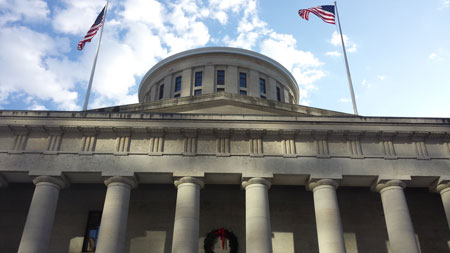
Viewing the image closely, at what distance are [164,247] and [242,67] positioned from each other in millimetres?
24634

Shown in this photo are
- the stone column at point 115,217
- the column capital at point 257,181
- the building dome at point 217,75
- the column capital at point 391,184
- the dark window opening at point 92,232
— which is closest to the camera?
the stone column at point 115,217

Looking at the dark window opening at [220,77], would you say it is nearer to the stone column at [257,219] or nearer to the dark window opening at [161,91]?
the dark window opening at [161,91]

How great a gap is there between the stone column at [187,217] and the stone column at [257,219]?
273 centimetres

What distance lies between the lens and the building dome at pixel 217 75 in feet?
142

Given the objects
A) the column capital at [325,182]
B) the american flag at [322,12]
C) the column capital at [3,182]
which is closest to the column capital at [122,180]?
the column capital at [3,182]

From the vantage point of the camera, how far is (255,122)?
2445 centimetres

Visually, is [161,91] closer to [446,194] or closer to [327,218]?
[327,218]

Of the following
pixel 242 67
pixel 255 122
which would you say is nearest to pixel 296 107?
pixel 255 122

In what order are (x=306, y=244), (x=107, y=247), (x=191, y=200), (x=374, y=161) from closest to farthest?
1. (x=107, y=247)
2. (x=191, y=200)
3. (x=374, y=161)
4. (x=306, y=244)

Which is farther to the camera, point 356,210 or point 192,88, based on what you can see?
point 192,88

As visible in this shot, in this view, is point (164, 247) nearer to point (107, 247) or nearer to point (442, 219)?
point (107, 247)

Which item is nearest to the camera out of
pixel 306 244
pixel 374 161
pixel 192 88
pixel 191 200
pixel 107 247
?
pixel 107 247

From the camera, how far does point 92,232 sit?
1034 inches

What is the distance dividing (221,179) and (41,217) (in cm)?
988
